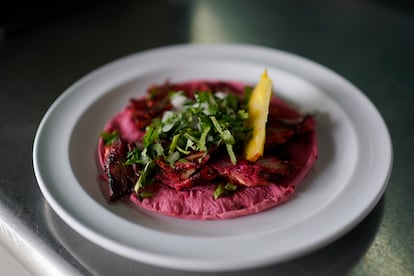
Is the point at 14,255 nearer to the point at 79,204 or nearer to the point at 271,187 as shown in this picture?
the point at 79,204

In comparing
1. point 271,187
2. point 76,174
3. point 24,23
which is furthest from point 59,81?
point 271,187

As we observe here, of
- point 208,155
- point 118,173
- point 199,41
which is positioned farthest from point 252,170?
point 199,41

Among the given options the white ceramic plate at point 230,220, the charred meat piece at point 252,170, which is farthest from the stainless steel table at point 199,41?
the charred meat piece at point 252,170

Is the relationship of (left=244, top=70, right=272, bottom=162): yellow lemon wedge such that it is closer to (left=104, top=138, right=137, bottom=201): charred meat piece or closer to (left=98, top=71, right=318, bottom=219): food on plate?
(left=98, top=71, right=318, bottom=219): food on plate

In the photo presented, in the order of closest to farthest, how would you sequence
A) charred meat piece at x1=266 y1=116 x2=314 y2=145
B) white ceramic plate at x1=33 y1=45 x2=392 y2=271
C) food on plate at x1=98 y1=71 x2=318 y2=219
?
white ceramic plate at x1=33 y1=45 x2=392 y2=271
food on plate at x1=98 y1=71 x2=318 y2=219
charred meat piece at x1=266 y1=116 x2=314 y2=145

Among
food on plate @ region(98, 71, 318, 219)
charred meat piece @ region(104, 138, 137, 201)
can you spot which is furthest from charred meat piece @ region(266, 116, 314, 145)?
charred meat piece @ region(104, 138, 137, 201)

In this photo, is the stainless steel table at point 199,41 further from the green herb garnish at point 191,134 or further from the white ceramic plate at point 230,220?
the green herb garnish at point 191,134
